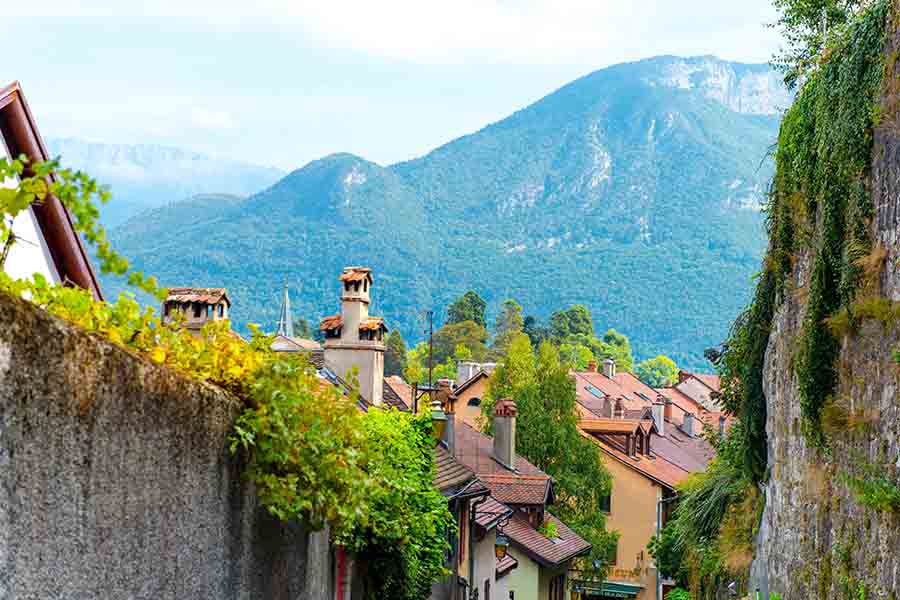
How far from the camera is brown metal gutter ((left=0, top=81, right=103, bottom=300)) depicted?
12.5 metres

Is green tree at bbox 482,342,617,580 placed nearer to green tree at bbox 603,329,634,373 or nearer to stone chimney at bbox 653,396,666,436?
stone chimney at bbox 653,396,666,436

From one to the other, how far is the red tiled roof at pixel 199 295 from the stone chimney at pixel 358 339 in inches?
114

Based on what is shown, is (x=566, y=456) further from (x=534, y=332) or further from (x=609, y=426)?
(x=534, y=332)

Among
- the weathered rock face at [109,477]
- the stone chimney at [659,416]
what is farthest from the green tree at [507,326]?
the weathered rock face at [109,477]

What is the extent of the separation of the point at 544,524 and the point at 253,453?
37.7 meters

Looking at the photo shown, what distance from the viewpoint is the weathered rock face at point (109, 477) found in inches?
174

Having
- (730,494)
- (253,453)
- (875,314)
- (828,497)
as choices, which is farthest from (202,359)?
(730,494)

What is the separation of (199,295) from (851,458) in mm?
7915

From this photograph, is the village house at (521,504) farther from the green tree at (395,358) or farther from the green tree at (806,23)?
the green tree at (395,358)

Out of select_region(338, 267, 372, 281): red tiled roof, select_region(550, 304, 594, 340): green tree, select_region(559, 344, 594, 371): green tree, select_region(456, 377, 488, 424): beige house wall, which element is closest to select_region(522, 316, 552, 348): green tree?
select_region(550, 304, 594, 340): green tree

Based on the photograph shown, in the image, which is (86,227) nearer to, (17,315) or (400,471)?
(17,315)

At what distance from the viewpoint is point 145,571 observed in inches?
229

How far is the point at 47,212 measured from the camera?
13.1 meters

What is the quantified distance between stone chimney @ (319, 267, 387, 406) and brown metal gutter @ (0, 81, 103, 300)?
516cm
